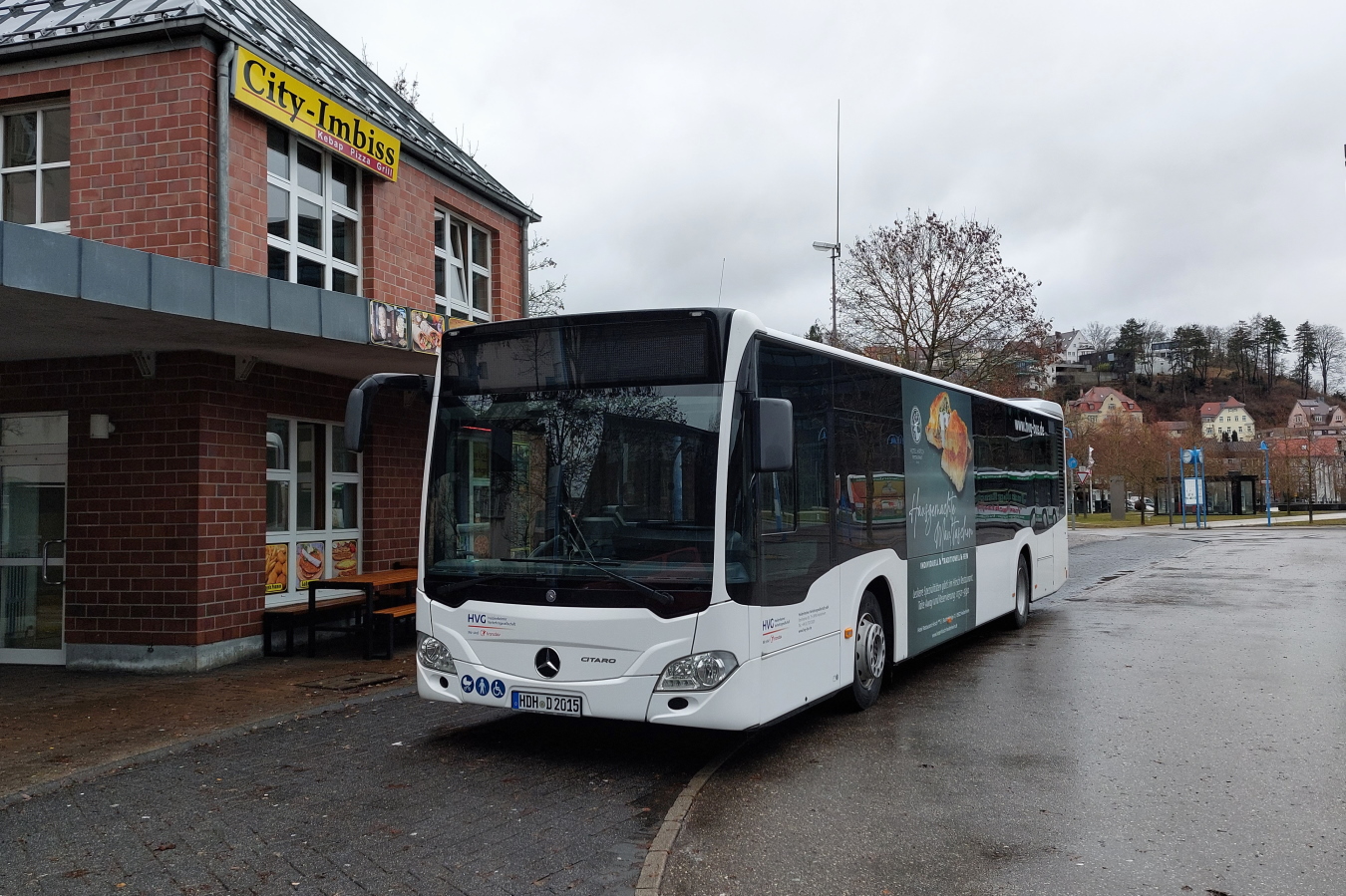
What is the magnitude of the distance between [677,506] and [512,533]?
107 cm

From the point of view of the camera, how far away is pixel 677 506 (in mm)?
6195

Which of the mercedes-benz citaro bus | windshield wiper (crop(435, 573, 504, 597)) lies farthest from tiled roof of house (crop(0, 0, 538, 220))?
windshield wiper (crop(435, 573, 504, 597))

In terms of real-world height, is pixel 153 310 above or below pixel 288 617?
above

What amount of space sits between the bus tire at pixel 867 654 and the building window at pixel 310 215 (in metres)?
6.99

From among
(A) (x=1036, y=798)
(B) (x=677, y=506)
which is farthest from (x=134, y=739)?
(A) (x=1036, y=798)

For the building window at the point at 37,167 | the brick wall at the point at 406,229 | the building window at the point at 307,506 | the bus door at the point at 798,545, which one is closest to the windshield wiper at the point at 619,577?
the bus door at the point at 798,545

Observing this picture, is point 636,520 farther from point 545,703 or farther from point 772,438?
point 545,703

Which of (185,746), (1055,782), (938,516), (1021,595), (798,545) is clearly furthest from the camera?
(1021,595)

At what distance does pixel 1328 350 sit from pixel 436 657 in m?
142

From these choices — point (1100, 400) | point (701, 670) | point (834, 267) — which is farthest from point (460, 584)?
point (1100, 400)

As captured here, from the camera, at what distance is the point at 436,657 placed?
682 cm

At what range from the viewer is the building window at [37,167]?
1119 centimetres

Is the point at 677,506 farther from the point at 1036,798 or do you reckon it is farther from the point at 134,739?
the point at 134,739

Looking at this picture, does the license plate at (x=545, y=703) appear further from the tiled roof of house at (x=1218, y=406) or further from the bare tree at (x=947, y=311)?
the tiled roof of house at (x=1218, y=406)
